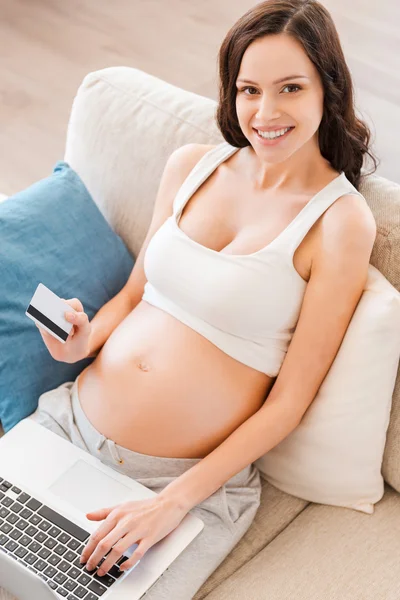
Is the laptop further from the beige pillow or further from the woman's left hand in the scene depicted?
the beige pillow

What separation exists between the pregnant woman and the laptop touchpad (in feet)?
0.15

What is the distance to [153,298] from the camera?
1.78 meters

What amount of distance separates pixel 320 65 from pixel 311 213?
274mm

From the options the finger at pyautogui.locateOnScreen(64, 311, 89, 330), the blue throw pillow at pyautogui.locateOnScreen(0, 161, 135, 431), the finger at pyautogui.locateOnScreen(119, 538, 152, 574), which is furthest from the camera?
the blue throw pillow at pyautogui.locateOnScreen(0, 161, 135, 431)

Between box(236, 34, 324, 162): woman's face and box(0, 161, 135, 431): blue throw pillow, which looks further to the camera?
box(0, 161, 135, 431): blue throw pillow

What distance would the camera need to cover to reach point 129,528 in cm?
143

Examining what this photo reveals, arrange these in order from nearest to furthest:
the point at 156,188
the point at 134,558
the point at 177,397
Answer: the point at 134,558 → the point at 177,397 → the point at 156,188

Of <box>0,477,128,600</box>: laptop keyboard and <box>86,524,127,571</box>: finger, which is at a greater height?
<box>86,524,127,571</box>: finger

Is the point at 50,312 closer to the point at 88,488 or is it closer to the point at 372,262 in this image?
the point at 88,488

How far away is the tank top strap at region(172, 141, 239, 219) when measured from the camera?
1.81 meters

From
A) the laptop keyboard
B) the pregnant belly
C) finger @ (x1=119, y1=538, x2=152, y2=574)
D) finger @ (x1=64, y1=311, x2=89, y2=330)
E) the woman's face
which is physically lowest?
the laptop keyboard

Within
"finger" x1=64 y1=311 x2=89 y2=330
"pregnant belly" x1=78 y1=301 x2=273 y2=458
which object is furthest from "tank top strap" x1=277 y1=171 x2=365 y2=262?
"finger" x1=64 y1=311 x2=89 y2=330

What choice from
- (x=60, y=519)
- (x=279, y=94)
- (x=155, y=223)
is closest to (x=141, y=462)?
(x=60, y=519)

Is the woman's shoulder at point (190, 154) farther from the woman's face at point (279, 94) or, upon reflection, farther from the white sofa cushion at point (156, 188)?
the woman's face at point (279, 94)
